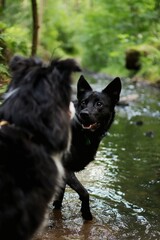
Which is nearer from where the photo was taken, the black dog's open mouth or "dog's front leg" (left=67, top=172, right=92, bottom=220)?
"dog's front leg" (left=67, top=172, right=92, bottom=220)

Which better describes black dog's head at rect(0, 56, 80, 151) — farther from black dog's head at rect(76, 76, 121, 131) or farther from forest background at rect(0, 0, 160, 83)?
forest background at rect(0, 0, 160, 83)

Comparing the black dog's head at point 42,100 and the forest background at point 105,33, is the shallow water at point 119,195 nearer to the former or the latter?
the black dog's head at point 42,100

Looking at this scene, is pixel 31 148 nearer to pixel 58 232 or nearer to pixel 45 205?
pixel 45 205

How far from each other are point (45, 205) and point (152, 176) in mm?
3913

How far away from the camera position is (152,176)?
21.2ft

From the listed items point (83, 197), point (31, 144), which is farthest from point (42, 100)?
point (83, 197)

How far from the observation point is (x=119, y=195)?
554cm

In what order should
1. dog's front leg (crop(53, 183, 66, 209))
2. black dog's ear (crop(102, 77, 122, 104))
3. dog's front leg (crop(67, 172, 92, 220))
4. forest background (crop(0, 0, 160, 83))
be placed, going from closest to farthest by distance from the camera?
dog's front leg (crop(67, 172, 92, 220)) < dog's front leg (crop(53, 183, 66, 209)) < black dog's ear (crop(102, 77, 122, 104)) < forest background (crop(0, 0, 160, 83))

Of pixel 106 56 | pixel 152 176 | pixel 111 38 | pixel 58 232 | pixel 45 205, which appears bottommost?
pixel 106 56

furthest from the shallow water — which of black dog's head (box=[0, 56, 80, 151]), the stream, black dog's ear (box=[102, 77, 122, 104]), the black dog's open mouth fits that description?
black dog's head (box=[0, 56, 80, 151])

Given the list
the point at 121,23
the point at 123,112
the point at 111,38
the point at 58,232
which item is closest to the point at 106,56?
the point at 111,38

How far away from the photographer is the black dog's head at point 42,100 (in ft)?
8.86

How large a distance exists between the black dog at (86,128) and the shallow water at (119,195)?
30 centimetres

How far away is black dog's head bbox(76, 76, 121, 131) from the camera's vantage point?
16.6 feet
